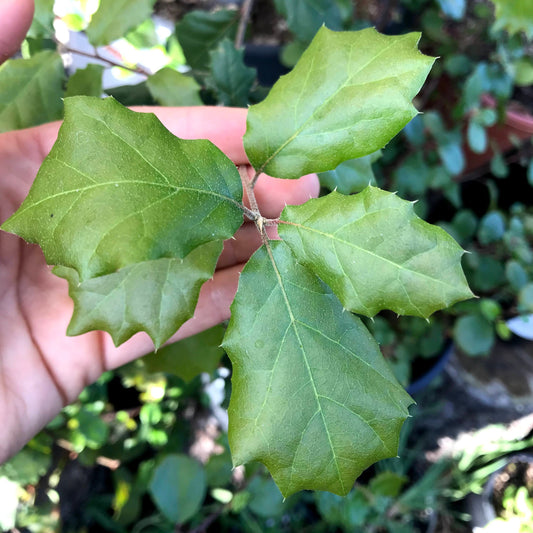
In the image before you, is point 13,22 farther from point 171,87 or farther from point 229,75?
point 229,75

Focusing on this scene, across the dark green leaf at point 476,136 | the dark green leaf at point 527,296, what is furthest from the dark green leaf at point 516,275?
the dark green leaf at point 476,136

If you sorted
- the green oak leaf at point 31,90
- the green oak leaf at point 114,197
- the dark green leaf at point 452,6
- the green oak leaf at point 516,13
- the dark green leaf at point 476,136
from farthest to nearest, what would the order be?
the dark green leaf at point 476,136, the dark green leaf at point 452,6, the green oak leaf at point 516,13, the green oak leaf at point 31,90, the green oak leaf at point 114,197

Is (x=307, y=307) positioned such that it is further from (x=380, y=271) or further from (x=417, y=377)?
(x=417, y=377)

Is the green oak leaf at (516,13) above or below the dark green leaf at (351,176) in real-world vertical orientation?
above

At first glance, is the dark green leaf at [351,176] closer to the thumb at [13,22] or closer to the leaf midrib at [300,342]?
the leaf midrib at [300,342]

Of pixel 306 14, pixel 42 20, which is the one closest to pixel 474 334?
pixel 306 14
